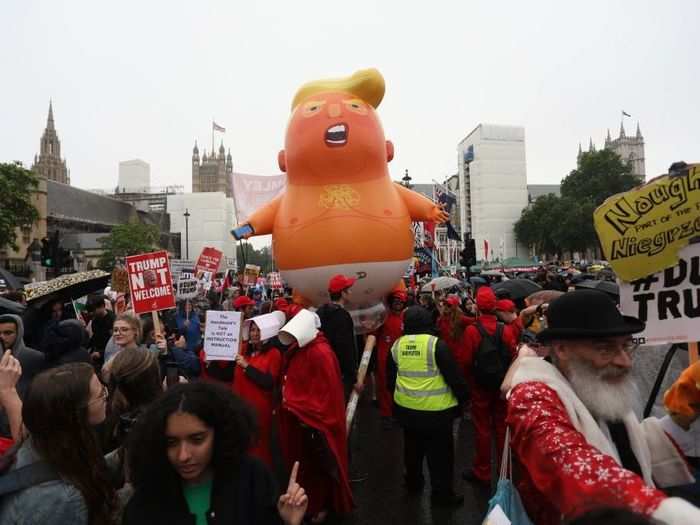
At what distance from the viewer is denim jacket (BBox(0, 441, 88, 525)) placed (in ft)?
5.82

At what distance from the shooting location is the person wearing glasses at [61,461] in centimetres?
180

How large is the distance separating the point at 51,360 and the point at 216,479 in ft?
9.98

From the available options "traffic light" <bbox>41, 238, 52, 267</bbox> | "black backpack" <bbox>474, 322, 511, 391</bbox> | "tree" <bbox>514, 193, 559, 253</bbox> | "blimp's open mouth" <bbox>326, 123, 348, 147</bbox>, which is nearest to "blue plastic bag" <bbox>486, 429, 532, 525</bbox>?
"black backpack" <bbox>474, 322, 511, 391</bbox>

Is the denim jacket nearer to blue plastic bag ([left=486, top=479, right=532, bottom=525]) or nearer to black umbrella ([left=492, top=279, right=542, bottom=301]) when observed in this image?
blue plastic bag ([left=486, top=479, right=532, bottom=525])

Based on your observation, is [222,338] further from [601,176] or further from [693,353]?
[601,176]

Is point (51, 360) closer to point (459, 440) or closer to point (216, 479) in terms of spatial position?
point (216, 479)

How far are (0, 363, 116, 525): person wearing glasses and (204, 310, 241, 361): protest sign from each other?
282 centimetres

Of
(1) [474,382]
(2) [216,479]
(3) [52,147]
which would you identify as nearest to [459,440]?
(1) [474,382]

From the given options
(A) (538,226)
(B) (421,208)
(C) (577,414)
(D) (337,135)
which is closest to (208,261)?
(B) (421,208)

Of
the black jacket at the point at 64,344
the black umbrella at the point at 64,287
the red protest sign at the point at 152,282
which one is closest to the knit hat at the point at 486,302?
the black jacket at the point at 64,344

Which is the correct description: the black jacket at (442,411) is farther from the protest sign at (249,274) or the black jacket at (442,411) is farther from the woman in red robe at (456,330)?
the protest sign at (249,274)

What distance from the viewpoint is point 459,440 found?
6395 mm

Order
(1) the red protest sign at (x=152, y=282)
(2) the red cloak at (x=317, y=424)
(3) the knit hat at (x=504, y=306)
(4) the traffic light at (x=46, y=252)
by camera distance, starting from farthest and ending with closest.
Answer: (4) the traffic light at (x=46, y=252) < (1) the red protest sign at (x=152, y=282) < (3) the knit hat at (x=504, y=306) < (2) the red cloak at (x=317, y=424)

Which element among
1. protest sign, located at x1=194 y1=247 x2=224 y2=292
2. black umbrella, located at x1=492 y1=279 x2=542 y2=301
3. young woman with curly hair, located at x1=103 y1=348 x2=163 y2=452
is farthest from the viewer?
protest sign, located at x1=194 y1=247 x2=224 y2=292
